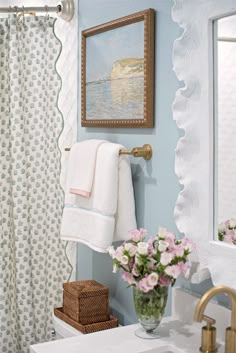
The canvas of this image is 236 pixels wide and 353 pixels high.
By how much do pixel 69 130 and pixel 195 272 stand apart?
1.10 metres

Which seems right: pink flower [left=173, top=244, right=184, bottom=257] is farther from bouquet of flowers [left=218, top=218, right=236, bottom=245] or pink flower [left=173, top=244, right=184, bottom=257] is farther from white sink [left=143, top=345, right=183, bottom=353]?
white sink [left=143, top=345, right=183, bottom=353]

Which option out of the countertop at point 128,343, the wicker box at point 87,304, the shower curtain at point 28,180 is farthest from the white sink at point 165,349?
the shower curtain at point 28,180

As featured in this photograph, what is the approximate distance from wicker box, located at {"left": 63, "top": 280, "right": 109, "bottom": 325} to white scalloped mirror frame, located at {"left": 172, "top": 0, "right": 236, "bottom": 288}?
1.67ft

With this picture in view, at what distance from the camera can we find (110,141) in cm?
223

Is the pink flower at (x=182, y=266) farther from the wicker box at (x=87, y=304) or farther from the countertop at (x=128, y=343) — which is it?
the wicker box at (x=87, y=304)

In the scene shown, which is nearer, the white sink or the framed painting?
the white sink

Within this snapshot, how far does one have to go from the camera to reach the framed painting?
193 cm

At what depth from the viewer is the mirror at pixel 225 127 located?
155 cm

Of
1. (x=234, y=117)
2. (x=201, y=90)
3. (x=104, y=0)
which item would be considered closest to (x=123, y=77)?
(x=104, y=0)

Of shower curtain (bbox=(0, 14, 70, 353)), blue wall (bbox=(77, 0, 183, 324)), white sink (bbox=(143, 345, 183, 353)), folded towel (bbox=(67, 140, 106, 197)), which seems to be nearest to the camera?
white sink (bbox=(143, 345, 183, 353))

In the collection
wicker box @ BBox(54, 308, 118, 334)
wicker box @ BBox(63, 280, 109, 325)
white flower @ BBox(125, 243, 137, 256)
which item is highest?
white flower @ BBox(125, 243, 137, 256)

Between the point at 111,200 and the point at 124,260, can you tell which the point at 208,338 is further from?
the point at 111,200

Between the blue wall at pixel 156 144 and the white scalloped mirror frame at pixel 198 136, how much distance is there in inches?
5.2

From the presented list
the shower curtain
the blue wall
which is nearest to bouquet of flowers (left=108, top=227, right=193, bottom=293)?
the blue wall
